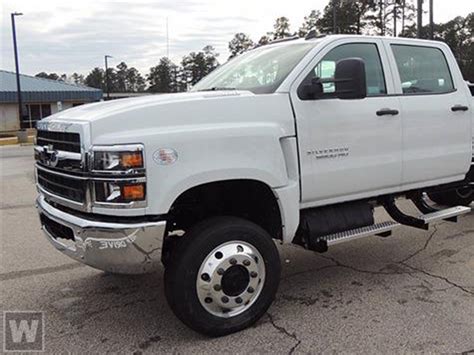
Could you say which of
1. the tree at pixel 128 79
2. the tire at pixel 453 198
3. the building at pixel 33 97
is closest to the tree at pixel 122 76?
the tree at pixel 128 79

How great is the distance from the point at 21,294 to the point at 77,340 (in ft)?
3.86

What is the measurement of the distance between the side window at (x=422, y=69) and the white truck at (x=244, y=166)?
0.02 metres

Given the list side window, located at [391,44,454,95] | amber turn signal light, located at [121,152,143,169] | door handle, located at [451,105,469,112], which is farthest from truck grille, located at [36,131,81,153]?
door handle, located at [451,105,469,112]

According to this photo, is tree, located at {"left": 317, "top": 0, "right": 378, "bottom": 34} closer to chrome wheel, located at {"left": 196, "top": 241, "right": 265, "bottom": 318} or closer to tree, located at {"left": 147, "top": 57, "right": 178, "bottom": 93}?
chrome wheel, located at {"left": 196, "top": 241, "right": 265, "bottom": 318}

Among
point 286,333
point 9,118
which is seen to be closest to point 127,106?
point 286,333

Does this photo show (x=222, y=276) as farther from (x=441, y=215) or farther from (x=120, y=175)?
(x=441, y=215)

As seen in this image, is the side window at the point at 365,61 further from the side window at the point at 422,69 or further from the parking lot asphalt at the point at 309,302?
the parking lot asphalt at the point at 309,302

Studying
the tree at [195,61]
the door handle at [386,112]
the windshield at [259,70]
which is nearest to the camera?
the windshield at [259,70]

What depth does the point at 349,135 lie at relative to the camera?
4.31 meters

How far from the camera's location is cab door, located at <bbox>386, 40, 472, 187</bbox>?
4.80 meters

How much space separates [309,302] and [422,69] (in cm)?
250

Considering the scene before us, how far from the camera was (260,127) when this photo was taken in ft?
12.5

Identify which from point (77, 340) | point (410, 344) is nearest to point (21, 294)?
point (77, 340)

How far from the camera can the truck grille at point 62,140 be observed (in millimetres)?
3473
